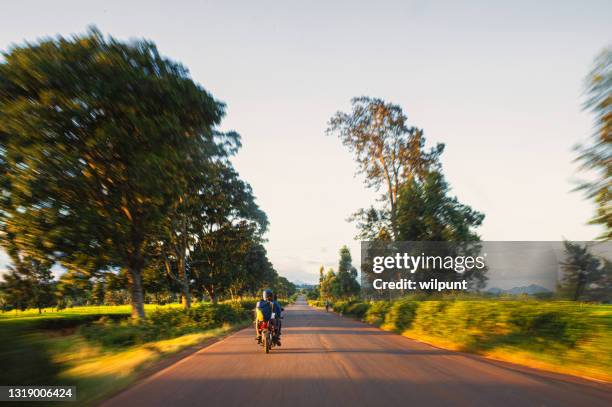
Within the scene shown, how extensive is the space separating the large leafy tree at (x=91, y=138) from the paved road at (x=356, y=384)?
27.0 ft

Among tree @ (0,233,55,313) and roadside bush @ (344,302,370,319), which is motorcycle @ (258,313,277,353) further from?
roadside bush @ (344,302,370,319)

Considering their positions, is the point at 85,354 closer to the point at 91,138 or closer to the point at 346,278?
the point at 91,138

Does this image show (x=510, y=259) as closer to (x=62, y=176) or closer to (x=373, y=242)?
(x=373, y=242)

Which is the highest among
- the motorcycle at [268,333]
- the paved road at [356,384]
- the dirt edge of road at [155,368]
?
the motorcycle at [268,333]

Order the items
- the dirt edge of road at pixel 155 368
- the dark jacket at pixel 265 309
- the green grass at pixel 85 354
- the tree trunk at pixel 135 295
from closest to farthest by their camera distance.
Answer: the green grass at pixel 85 354 < the dirt edge of road at pixel 155 368 < the dark jacket at pixel 265 309 < the tree trunk at pixel 135 295

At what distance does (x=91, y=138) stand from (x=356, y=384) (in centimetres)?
1354

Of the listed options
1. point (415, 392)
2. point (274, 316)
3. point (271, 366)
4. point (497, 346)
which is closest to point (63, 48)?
point (274, 316)

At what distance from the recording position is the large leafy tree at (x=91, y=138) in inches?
617

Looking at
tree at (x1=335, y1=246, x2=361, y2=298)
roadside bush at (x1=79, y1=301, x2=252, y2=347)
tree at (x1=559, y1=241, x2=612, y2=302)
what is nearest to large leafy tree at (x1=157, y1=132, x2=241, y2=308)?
roadside bush at (x1=79, y1=301, x2=252, y2=347)

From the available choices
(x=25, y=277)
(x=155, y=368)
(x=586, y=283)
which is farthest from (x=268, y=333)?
(x=586, y=283)

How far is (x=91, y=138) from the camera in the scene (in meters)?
16.9

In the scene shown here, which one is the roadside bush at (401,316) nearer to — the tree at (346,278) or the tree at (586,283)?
the tree at (586,283)

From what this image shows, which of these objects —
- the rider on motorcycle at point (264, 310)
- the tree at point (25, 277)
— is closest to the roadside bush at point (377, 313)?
the rider on motorcycle at point (264, 310)

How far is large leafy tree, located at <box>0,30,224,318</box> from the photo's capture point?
15672 mm
